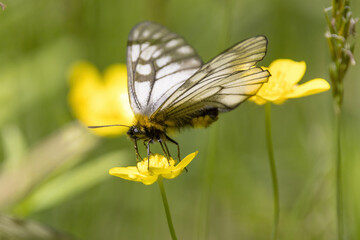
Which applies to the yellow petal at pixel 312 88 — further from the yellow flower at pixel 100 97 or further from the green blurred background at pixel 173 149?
the yellow flower at pixel 100 97

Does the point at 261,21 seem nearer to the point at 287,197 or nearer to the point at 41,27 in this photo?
the point at 287,197

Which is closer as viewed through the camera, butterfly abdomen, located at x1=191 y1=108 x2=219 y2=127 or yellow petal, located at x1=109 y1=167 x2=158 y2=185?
yellow petal, located at x1=109 y1=167 x2=158 y2=185

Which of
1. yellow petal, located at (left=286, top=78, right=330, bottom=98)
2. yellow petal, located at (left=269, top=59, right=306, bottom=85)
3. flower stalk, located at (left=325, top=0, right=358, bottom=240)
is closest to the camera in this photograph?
flower stalk, located at (left=325, top=0, right=358, bottom=240)

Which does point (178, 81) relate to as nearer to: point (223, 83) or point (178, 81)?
point (178, 81)

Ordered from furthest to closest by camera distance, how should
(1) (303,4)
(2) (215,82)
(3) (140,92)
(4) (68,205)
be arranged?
(1) (303,4) < (4) (68,205) < (3) (140,92) < (2) (215,82)

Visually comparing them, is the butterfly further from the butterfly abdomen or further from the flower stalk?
the flower stalk

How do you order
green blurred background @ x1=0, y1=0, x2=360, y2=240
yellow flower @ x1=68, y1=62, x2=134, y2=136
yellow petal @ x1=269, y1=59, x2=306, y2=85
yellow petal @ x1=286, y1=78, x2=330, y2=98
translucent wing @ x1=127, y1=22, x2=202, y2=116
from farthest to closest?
yellow flower @ x1=68, y1=62, x2=134, y2=136
green blurred background @ x1=0, y1=0, x2=360, y2=240
translucent wing @ x1=127, y1=22, x2=202, y2=116
yellow petal @ x1=269, y1=59, x2=306, y2=85
yellow petal @ x1=286, y1=78, x2=330, y2=98

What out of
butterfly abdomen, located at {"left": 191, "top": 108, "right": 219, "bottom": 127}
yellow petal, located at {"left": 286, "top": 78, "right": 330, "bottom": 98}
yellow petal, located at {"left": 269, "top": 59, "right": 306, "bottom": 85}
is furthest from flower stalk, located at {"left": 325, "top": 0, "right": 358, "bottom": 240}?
butterfly abdomen, located at {"left": 191, "top": 108, "right": 219, "bottom": 127}

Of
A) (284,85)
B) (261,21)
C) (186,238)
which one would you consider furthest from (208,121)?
(261,21)
